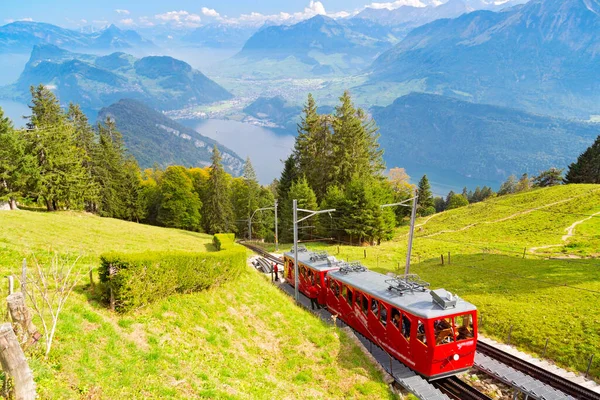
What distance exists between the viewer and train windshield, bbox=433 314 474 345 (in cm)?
1448

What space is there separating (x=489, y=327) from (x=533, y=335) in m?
2.18

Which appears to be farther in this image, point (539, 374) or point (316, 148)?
point (316, 148)

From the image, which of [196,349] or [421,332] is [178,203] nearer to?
[196,349]

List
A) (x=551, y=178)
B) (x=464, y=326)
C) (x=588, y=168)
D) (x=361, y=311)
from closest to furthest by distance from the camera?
(x=464, y=326) → (x=361, y=311) → (x=588, y=168) → (x=551, y=178)

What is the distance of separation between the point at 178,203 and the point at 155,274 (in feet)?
179

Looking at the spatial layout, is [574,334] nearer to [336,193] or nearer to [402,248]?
[402,248]

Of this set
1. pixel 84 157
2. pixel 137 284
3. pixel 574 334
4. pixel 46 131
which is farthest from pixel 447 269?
pixel 84 157

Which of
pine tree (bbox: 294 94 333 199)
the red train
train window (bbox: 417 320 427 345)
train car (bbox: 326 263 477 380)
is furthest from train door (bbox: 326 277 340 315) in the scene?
pine tree (bbox: 294 94 333 199)

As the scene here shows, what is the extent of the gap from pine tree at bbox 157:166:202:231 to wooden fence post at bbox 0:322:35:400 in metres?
61.4

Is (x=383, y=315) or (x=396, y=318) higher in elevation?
(x=396, y=318)

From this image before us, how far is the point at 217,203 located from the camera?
66188 millimetres

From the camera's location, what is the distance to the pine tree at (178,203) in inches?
2596

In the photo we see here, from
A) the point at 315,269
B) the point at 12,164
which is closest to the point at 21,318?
the point at 315,269

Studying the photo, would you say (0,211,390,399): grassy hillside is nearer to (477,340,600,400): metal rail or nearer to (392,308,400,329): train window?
(392,308,400,329): train window
